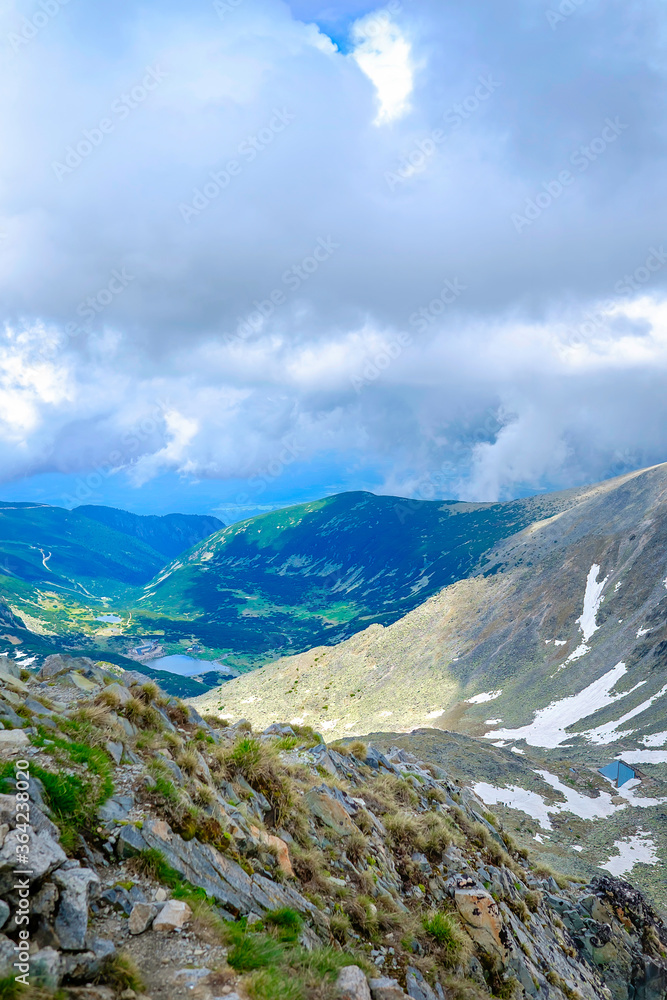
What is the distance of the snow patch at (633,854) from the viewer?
45497mm

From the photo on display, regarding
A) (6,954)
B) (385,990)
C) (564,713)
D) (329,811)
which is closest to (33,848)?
Result: (6,954)

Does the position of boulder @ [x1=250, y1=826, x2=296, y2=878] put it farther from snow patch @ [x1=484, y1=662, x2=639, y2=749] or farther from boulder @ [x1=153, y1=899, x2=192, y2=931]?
snow patch @ [x1=484, y1=662, x2=639, y2=749]

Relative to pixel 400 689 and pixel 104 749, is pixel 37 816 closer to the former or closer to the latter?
pixel 104 749

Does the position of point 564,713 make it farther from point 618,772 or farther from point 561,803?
point 561,803

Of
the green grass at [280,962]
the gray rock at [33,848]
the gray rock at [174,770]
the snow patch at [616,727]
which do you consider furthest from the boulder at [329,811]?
the snow patch at [616,727]

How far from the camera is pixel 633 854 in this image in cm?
4828

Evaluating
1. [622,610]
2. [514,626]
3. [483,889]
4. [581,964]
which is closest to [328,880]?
[483,889]

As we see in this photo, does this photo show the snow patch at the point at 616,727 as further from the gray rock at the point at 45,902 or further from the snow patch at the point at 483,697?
the gray rock at the point at 45,902

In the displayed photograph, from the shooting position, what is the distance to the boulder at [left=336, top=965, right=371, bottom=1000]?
941 cm

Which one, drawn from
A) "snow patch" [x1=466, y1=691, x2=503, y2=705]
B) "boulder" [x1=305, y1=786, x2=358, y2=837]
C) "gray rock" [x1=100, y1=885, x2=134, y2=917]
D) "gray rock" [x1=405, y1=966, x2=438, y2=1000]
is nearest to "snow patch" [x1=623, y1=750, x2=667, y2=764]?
"snow patch" [x1=466, y1=691, x2=503, y2=705]

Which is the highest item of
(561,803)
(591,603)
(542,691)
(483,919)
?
(483,919)

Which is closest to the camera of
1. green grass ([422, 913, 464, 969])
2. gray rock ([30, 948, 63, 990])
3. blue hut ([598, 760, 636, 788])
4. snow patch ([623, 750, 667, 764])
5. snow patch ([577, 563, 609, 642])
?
gray rock ([30, 948, 63, 990])

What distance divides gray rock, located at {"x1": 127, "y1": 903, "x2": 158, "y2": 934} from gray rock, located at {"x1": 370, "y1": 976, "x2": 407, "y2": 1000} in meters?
4.90

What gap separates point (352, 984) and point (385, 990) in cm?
139
